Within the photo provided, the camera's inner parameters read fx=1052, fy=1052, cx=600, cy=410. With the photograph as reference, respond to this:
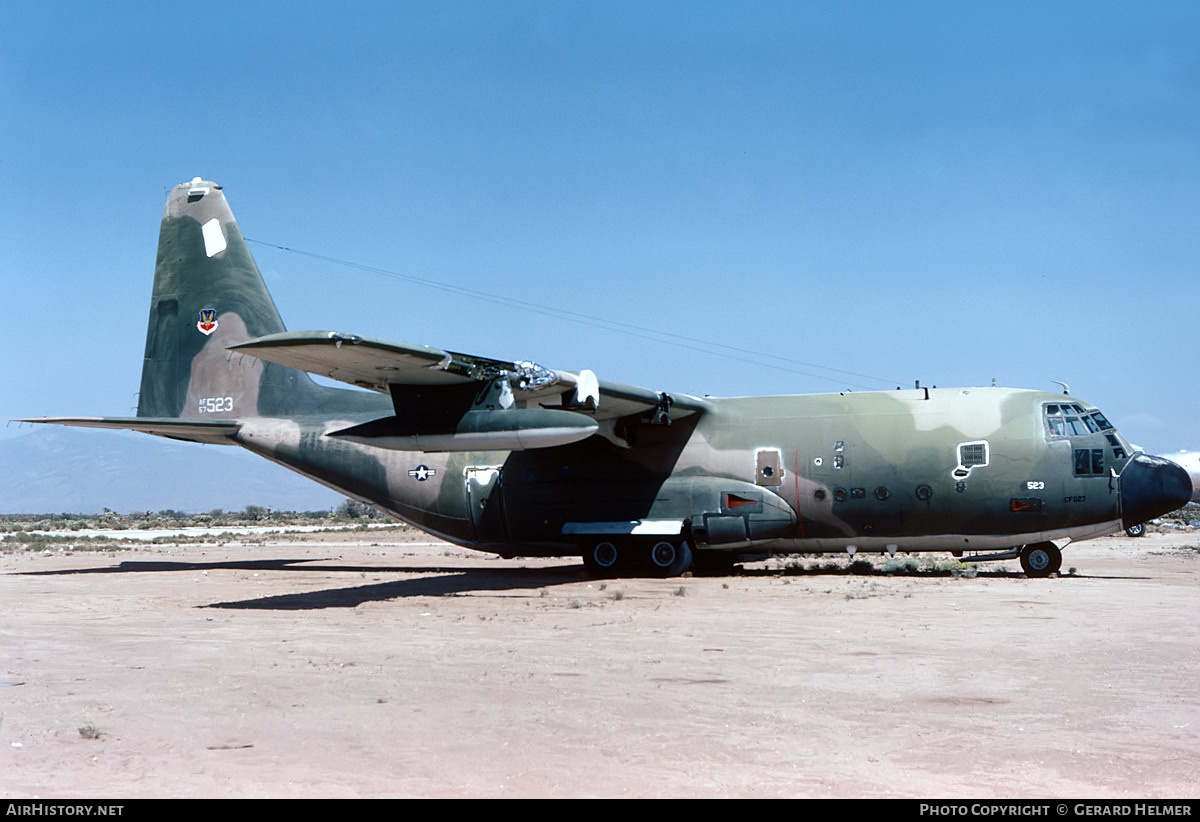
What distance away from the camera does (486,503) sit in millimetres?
21281

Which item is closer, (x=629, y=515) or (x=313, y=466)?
(x=629, y=515)

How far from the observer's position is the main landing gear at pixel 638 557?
20219 mm

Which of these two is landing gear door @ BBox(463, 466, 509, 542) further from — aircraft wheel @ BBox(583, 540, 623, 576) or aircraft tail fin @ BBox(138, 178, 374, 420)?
aircraft tail fin @ BBox(138, 178, 374, 420)

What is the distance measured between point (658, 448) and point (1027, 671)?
1184 centimetres

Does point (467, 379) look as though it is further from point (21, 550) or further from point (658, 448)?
point (21, 550)

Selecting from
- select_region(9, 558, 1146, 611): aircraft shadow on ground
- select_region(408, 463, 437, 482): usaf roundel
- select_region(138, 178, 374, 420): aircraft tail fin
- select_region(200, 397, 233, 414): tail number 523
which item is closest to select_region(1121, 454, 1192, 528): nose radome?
select_region(9, 558, 1146, 611): aircraft shadow on ground

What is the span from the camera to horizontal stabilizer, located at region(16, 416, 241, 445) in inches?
787

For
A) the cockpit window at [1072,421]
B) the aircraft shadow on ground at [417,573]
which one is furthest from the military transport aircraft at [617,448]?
the aircraft shadow on ground at [417,573]

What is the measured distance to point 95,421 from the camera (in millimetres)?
19875

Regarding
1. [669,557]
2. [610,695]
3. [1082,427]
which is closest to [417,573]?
[669,557]

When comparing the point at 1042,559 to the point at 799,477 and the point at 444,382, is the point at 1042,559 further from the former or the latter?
the point at 444,382

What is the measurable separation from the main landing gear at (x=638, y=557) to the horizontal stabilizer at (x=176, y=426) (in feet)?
27.1

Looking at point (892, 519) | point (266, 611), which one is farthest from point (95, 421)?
point (892, 519)

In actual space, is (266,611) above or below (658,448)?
below
